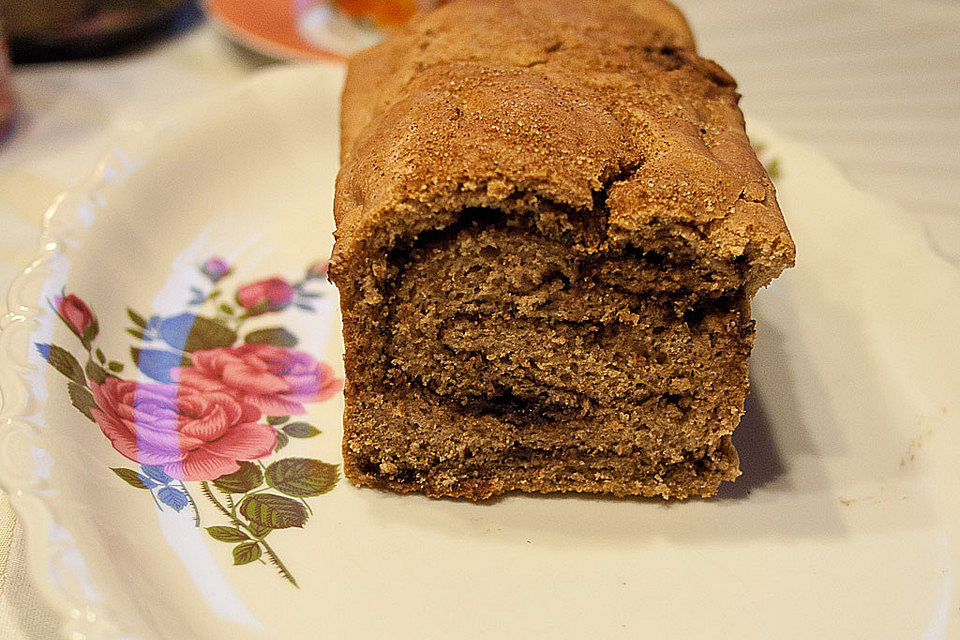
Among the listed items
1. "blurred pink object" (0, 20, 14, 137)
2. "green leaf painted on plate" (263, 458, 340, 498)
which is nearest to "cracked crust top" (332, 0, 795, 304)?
"green leaf painted on plate" (263, 458, 340, 498)

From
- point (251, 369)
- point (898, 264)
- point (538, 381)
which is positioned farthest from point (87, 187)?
point (898, 264)

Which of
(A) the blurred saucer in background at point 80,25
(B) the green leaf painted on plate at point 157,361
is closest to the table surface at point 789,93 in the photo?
(A) the blurred saucer in background at point 80,25

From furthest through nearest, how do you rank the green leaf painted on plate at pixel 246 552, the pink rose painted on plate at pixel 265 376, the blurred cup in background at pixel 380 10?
the blurred cup in background at pixel 380 10, the pink rose painted on plate at pixel 265 376, the green leaf painted on plate at pixel 246 552

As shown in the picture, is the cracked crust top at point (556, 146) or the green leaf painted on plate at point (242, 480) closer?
the cracked crust top at point (556, 146)

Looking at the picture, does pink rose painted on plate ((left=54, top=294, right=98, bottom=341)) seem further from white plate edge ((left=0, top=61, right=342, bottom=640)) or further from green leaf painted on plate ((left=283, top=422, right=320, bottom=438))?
green leaf painted on plate ((left=283, top=422, right=320, bottom=438))

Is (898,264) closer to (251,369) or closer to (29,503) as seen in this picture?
(251,369)

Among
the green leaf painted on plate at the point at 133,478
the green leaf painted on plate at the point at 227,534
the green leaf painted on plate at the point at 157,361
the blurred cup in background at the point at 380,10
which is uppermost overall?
the blurred cup in background at the point at 380,10

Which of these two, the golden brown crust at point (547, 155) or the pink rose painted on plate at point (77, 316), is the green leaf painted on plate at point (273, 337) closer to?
the pink rose painted on plate at point (77, 316)

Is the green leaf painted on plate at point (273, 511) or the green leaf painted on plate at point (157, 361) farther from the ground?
the green leaf painted on plate at point (157, 361)
